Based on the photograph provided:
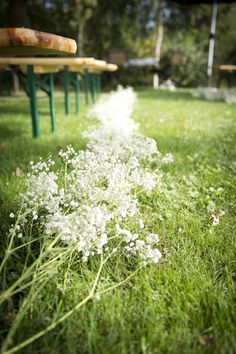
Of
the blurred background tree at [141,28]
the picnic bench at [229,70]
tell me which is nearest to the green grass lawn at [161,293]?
the picnic bench at [229,70]

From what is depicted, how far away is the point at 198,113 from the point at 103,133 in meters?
3.49

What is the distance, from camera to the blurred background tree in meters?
15.7

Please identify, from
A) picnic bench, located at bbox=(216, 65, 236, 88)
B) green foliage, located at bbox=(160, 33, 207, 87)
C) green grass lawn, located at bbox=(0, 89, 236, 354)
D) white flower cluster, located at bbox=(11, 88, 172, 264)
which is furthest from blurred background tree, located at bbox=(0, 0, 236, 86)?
white flower cluster, located at bbox=(11, 88, 172, 264)

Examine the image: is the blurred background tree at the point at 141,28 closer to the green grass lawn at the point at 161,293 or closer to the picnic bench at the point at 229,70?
the picnic bench at the point at 229,70

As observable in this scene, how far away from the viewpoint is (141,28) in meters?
22.4

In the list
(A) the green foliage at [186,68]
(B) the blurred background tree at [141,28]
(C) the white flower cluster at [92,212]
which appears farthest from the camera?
(A) the green foliage at [186,68]

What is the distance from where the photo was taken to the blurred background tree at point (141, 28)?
617 inches

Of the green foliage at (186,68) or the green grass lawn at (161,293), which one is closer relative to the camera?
the green grass lawn at (161,293)

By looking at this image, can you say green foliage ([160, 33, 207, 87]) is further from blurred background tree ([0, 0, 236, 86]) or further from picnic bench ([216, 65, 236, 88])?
picnic bench ([216, 65, 236, 88])

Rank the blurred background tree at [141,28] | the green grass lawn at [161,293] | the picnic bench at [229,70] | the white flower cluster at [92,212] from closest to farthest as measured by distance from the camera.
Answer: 1. the green grass lawn at [161,293]
2. the white flower cluster at [92,212]
3. the picnic bench at [229,70]
4. the blurred background tree at [141,28]

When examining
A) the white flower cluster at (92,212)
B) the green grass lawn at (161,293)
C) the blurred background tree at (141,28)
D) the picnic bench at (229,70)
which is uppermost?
the blurred background tree at (141,28)

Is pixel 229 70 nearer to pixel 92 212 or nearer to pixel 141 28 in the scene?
pixel 92 212

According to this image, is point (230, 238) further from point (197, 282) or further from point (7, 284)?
point (7, 284)

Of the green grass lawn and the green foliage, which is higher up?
the green foliage
